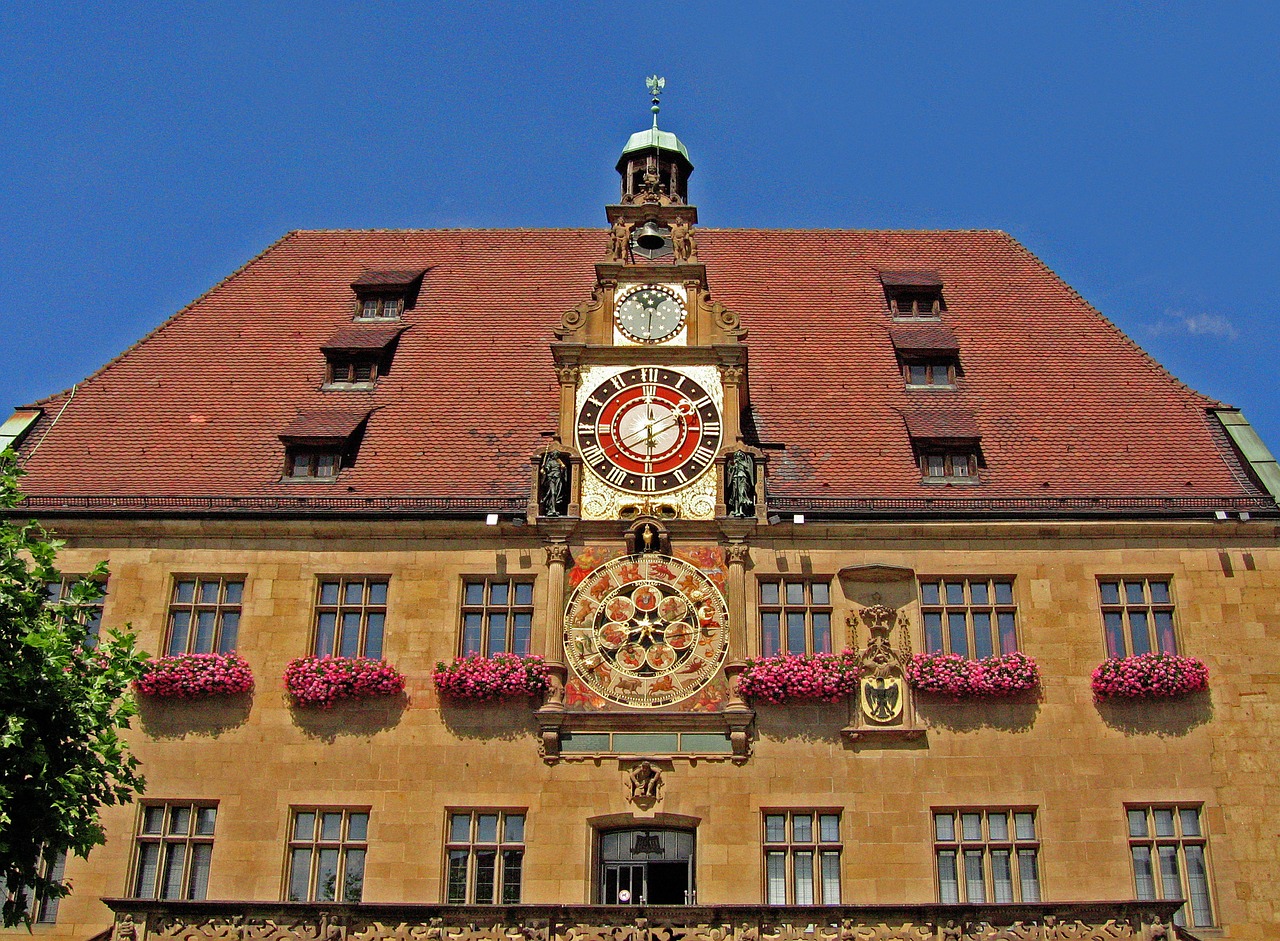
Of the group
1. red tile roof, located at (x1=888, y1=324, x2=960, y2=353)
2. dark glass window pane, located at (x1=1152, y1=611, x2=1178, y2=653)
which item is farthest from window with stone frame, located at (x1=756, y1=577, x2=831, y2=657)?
red tile roof, located at (x1=888, y1=324, x2=960, y2=353)

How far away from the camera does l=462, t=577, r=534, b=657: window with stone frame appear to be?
23703 millimetres

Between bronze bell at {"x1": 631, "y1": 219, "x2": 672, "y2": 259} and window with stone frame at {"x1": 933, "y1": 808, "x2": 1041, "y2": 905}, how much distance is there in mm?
10440

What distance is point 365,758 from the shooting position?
23000mm

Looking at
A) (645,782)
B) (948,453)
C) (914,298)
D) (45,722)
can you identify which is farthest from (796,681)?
(45,722)

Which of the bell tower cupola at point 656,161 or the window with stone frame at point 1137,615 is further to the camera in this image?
the bell tower cupola at point 656,161

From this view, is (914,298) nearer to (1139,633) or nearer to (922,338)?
(922,338)

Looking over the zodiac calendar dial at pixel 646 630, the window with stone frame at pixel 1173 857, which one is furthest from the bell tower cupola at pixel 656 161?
the window with stone frame at pixel 1173 857

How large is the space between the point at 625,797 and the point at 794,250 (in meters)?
13.6

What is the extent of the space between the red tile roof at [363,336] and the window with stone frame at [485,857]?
9295 millimetres

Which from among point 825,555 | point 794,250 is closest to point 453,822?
point 825,555

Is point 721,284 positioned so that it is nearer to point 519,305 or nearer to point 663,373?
point 519,305

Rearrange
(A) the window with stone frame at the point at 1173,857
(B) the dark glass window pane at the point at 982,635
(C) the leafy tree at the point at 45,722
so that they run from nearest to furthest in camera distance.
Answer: (C) the leafy tree at the point at 45,722 → (A) the window with stone frame at the point at 1173,857 → (B) the dark glass window pane at the point at 982,635

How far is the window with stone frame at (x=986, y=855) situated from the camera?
22.1 meters

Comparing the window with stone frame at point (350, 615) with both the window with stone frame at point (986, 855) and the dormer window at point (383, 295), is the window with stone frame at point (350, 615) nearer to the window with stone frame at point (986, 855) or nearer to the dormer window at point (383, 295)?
the dormer window at point (383, 295)
